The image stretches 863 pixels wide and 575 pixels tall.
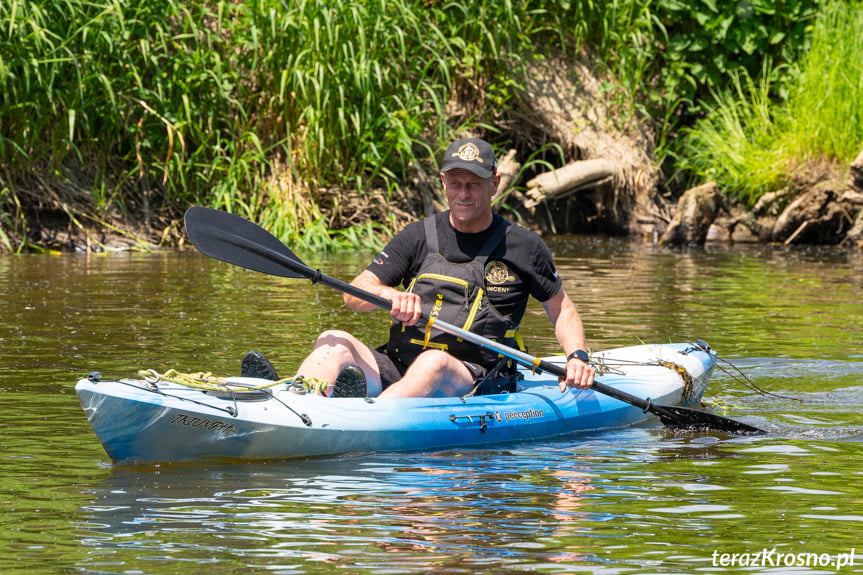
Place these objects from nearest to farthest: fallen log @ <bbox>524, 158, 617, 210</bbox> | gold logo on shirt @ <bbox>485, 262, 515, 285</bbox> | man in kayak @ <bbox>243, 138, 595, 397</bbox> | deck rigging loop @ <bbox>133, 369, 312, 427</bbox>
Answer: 1. deck rigging loop @ <bbox>133, 369, 312, 427</bbox>
2. man in kayak @ <bbox>243, 138, 595, 397</bbox>
3. gold logo on shirt @ <bbox>485, 262, 515, 285</bbox>
4. fallen log @ <bbox>524, 158, 617, 210</bbox>

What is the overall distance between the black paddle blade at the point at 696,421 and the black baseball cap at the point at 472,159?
1279 mm

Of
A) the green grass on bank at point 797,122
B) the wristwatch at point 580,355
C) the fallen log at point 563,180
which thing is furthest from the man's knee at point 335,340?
the green grass on bank at point 797,122

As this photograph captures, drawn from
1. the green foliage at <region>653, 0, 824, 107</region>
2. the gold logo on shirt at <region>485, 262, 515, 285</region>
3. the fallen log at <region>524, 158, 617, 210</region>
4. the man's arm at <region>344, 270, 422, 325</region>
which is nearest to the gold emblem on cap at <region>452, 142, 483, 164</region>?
the gold logo on shirt at <region>485, 262, 515, 285</region>

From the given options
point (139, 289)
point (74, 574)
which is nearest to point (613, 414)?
point (74, 574)

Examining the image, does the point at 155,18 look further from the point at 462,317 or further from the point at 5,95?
the point at 462,317

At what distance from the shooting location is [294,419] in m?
4.18

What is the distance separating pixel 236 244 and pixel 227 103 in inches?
267

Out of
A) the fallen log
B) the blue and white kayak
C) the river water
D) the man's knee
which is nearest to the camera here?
the river water

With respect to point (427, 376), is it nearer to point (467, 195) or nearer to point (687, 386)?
point (467, 195)

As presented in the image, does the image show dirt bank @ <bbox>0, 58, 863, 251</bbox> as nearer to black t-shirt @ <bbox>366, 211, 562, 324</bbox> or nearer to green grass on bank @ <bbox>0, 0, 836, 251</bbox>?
green grass on bank @ <bbox>0, 0, 836, 251</bbox>

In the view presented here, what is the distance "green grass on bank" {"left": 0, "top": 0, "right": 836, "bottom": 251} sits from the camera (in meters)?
10.4

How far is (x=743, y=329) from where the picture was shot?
291 inches

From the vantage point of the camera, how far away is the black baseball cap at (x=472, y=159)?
4543mm

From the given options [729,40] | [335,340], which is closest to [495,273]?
[335,340]
